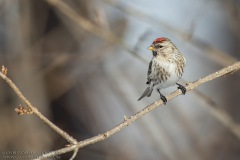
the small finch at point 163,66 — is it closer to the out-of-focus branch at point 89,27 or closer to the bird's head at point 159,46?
the bird's head at point 159,46

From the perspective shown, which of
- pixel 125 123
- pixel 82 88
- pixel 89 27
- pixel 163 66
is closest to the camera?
pixel 125 123

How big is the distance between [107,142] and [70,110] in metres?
0.65

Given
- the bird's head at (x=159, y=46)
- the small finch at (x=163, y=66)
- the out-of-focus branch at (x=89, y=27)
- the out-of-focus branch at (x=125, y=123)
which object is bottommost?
the out-of-focus branch at (x=125, y=123)

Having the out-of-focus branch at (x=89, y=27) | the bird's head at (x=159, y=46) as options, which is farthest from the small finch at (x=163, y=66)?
the out-of-focus branch at (x=89, y=27)

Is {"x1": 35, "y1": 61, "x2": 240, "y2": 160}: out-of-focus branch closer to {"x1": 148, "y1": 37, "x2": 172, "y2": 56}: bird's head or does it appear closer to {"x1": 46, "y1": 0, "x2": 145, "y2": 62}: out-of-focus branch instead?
{"x1": 148, "y1": 37, "x2": 172, "y2": 56}: bird's head

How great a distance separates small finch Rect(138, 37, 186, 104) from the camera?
3.84m

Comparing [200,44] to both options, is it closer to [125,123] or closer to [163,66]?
[163,66]

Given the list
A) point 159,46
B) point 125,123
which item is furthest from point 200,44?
point 125,123

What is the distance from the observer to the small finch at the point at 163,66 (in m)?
3.84

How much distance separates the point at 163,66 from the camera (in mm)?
3898

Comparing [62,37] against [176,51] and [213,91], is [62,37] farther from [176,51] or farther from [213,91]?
[213,91]

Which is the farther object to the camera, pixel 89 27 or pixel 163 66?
pixel 89 27

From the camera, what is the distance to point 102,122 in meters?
7.30

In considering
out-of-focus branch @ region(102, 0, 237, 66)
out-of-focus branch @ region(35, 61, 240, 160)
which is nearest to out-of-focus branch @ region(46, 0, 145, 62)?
out-of-focus branch @ region(102, 0, 237, 66)
